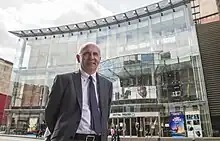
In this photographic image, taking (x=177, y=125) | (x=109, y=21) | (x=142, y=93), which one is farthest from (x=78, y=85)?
(x=109, y=21)

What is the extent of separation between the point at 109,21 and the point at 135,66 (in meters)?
11.3

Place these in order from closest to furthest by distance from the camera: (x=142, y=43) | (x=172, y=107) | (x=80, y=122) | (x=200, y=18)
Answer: (x=80, y=122) < (x=172, y=107) < (x=142, y=43) < (x=200, y=18)

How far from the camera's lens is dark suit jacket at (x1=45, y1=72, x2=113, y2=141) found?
5.27 ft

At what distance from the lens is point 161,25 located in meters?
31.7

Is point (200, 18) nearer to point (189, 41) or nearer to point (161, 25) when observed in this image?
point (161, 25)

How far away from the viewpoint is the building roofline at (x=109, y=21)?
30.5 meters

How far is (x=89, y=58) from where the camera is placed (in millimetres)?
1906

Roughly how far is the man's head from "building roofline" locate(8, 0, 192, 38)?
30625mm

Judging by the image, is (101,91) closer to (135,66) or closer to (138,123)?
(138,123)

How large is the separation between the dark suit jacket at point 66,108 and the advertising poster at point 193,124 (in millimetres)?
19573

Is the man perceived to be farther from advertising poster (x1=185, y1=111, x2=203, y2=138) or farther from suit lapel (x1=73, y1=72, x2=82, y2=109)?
advertising poster (x1=185, y1=111, x2=203, y2=138)

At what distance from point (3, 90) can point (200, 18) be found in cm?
4085

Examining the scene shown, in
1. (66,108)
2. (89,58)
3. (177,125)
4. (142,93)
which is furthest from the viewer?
(142,93)

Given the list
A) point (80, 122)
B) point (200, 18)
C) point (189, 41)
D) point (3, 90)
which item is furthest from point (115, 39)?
point (80, 122)
